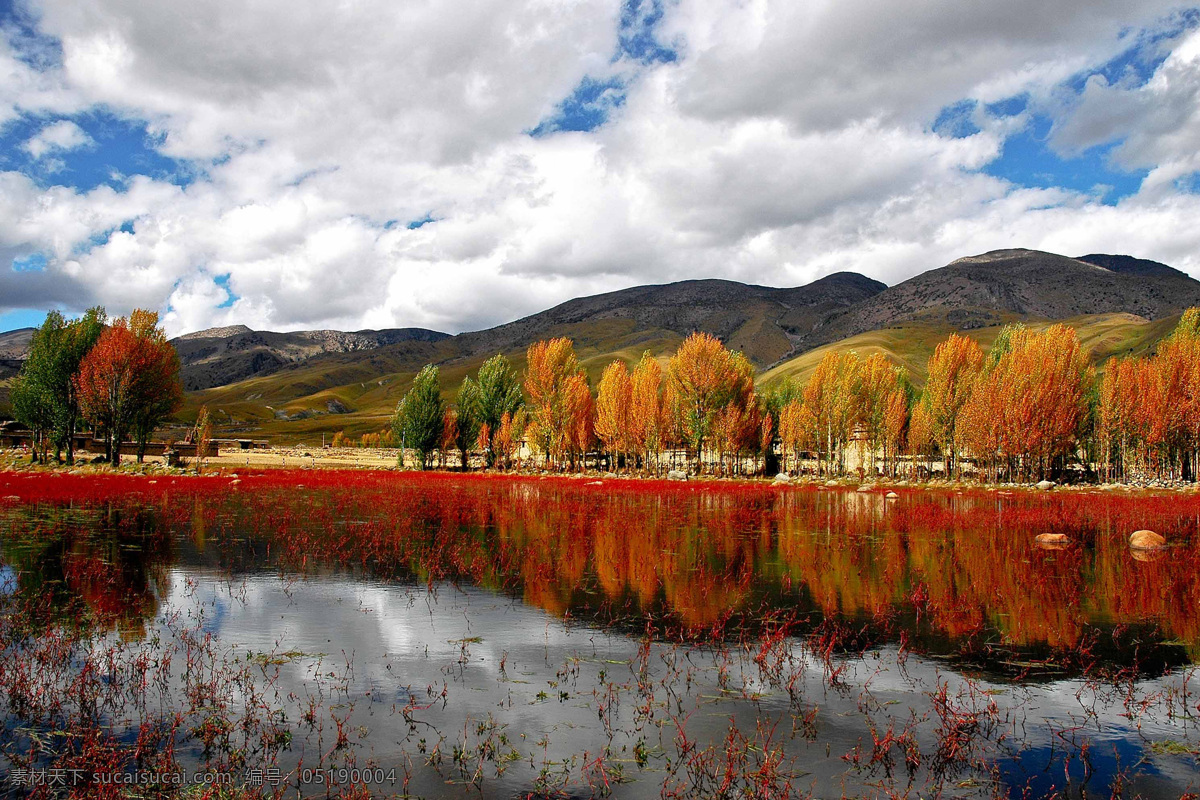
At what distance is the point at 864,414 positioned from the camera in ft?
276

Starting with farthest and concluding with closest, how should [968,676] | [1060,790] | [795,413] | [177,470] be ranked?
[795,413], [177,470], [968,676], [1060,790]

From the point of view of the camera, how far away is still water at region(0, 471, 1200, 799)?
329 inches

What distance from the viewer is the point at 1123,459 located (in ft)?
234

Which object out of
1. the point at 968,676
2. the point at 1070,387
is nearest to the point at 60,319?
the point at 968,676

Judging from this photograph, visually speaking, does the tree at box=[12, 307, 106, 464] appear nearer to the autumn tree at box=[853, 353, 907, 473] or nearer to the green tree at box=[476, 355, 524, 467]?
the green tree at box=[476, 355, 524, 467]

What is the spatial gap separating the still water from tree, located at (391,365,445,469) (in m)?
59.8

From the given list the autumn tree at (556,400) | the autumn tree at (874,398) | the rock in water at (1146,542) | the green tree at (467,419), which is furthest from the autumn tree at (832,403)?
the rock in water at (1146,542)

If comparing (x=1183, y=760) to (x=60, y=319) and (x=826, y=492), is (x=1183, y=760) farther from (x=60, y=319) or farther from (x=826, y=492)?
(x=60, y=319)

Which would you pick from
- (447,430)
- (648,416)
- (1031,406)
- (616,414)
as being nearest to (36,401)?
(447,430)

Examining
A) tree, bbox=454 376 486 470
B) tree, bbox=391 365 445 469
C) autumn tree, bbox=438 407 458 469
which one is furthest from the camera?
tree, bbox=454 376 486 470

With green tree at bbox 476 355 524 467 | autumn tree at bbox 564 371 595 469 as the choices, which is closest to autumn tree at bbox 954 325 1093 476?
autumn tree at bbox 564 371 595 469

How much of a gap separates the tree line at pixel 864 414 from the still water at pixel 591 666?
165 ft

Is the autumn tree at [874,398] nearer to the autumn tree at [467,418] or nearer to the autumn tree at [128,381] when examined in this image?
the autumn tree at [467,418]

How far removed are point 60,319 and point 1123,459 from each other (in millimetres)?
112280
